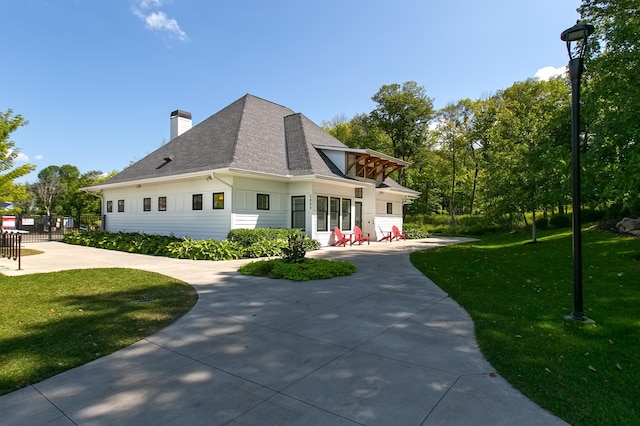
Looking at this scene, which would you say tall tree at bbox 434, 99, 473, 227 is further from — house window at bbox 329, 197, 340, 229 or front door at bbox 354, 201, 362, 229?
house window at bbox 329, 197, 340, 229

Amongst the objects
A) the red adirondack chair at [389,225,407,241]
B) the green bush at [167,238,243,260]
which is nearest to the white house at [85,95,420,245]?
the red adirondack chair at [389,225,407,241]

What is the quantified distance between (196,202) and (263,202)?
10.2ft

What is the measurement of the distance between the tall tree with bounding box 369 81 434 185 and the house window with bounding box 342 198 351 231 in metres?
18.0

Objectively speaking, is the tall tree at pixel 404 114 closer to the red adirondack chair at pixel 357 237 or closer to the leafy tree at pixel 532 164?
the leafy tree at pixel 532 164

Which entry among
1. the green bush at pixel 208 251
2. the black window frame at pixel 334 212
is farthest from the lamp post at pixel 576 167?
the black window frame at pixel 334 212

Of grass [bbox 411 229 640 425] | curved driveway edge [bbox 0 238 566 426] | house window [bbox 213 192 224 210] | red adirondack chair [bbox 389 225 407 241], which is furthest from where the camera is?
red adirondack chair [bbox 389 225 407 241]

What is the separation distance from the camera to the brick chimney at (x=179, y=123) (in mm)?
20516

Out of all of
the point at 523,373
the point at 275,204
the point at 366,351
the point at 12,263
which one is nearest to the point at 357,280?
the point at 366,351

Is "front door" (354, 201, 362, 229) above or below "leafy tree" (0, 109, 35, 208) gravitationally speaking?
below

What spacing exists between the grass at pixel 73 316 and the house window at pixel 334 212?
950 cm

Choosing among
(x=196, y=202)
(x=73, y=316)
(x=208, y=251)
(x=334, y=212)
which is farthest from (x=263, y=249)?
(x=73, y=316)

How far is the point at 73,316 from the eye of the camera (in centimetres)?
497

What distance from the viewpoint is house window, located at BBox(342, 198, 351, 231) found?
17188 mm

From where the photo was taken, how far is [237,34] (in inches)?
554
